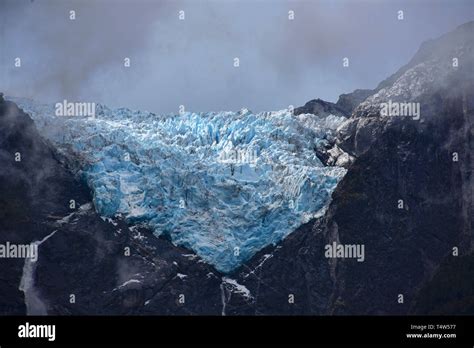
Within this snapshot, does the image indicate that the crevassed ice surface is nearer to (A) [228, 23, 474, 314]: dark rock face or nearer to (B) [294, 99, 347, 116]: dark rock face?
(A) [228, 23, 474, 314]: dark rock face

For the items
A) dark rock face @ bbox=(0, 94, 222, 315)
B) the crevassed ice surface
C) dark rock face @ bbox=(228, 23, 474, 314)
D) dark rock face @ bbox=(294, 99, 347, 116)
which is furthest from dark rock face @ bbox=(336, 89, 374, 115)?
dark rock face @ bbox=(0, 94, 222, 315)

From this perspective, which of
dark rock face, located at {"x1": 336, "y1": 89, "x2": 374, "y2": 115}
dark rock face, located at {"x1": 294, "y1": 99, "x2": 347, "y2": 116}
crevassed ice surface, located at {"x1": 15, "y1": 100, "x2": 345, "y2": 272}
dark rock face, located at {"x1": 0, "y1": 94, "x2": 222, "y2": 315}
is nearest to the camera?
dark rock face, located at {"x1": 0, "y1": 94, "x2": 222, "y2": 315}

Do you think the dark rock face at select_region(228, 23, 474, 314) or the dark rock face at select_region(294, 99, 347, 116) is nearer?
the dark rock face at select_region(228, 23, 474, 314)

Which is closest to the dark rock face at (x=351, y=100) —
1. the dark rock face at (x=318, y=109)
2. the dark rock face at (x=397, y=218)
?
the dark rock face at (x=318, y=109)

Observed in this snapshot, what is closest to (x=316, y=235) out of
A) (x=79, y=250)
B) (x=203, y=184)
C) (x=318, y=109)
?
(x=203, y=184)

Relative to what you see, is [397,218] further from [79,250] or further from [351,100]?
[79,250]
